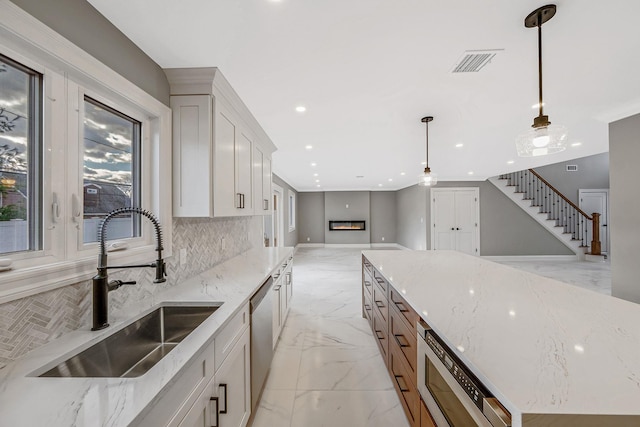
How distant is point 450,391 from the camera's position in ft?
3.51

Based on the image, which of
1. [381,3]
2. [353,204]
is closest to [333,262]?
[353,204]

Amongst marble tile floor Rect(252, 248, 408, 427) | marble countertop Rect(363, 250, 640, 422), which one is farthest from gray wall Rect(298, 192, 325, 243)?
marble countertop Rect(363, 250, 640, 422)

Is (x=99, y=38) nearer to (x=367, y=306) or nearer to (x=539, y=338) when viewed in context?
Result: (x=539, y=338)

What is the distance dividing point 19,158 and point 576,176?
1211cm

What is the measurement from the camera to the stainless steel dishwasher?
1744 mm

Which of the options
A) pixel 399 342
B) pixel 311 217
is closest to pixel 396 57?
pixel 399 342

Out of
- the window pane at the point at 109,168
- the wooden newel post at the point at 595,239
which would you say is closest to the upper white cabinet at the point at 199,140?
the window pane at the point at 109,168

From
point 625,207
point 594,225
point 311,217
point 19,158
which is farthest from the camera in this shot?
point 311,217

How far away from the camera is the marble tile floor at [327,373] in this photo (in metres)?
1.84

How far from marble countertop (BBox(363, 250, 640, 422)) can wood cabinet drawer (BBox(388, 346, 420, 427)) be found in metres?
0.50

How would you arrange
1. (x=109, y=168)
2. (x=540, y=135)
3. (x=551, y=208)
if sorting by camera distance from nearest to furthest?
(x=109, y=168)
(x=540, y=135)
(x=551, y=208)

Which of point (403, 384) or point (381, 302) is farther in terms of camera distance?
point (381, 302)

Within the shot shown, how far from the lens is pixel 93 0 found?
49.8 inches

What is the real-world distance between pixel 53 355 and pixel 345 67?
219 cm
